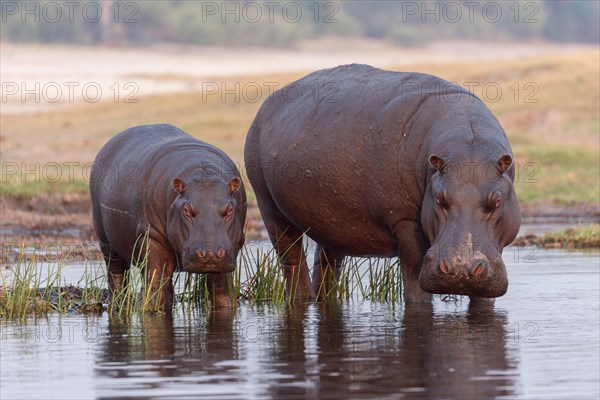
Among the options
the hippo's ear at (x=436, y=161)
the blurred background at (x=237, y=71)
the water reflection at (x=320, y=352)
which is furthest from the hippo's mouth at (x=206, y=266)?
the blurred background at (x=237, y=71)

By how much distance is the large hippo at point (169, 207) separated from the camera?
10589 mm

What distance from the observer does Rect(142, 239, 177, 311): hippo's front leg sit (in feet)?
35.9

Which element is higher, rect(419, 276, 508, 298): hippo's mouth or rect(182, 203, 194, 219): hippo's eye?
rect(182, 203, 194, 219): hippo's eye

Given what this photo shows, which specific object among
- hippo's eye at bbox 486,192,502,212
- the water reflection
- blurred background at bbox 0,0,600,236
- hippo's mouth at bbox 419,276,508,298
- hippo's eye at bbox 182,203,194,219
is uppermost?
blurred background at bbox 0,0,600,236

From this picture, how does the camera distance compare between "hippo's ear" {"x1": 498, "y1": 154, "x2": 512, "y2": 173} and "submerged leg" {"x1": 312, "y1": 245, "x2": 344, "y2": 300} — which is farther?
"submerged leg" {"x1": 312, "y1": 245, "x2": 344, "y2": 300}

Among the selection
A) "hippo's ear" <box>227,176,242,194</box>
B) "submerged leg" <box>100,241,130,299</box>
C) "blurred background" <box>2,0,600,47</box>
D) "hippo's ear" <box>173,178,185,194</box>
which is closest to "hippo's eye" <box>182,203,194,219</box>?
"hippo's ear" <box>173,178,185,194</box>

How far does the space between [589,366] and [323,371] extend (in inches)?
59.2

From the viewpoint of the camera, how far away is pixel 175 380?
7.84 meters

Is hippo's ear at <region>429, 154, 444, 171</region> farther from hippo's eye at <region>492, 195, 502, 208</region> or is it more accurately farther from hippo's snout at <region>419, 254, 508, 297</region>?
hippo's snout at <region>419, 254, 508, 297</region>

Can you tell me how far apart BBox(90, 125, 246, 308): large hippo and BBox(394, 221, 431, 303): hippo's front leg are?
1.24 meters

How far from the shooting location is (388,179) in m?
10.6

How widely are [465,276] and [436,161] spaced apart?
2.86 feet

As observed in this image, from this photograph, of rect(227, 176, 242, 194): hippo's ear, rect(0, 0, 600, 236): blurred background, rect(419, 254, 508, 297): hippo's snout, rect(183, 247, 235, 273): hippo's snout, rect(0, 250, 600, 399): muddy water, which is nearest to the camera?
rect(0, 250, 600, 399): muddy water

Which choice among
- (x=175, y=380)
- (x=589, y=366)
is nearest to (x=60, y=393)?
(x=175, y=380)
